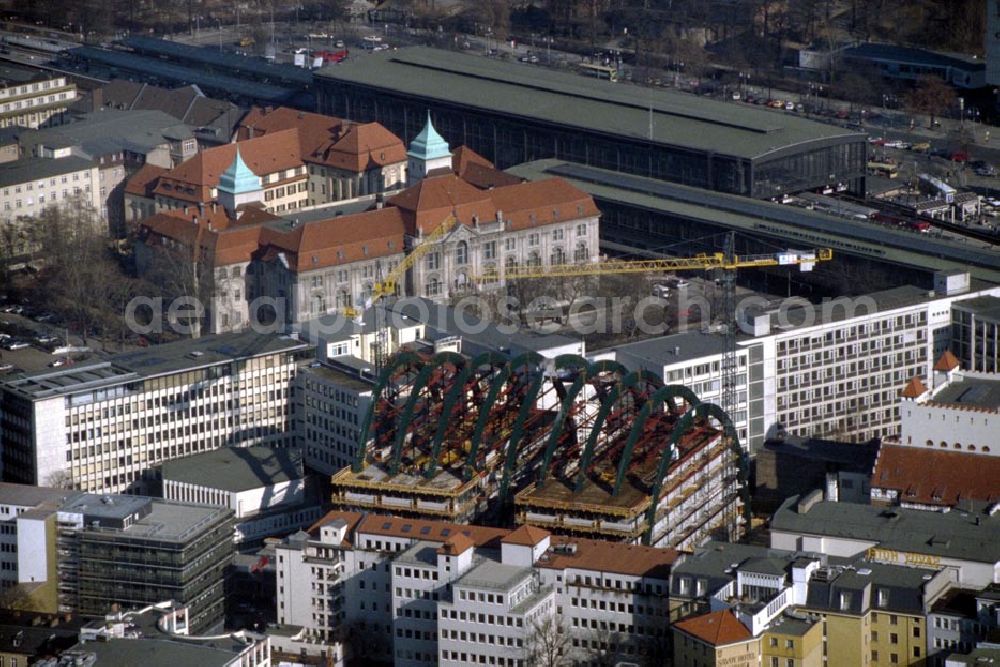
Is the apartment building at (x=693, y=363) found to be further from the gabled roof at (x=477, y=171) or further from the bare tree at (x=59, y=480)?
the gabled roof at (x=477, y=171)

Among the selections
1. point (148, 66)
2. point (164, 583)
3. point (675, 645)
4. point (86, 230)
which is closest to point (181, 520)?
point (164, 583)

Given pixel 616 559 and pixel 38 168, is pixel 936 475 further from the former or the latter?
pixel 38 168

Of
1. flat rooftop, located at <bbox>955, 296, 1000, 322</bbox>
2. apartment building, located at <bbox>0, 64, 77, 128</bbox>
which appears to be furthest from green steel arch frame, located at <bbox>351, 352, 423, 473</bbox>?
apartment building, located at <bbox>0, 64, 77, 128</bbox>

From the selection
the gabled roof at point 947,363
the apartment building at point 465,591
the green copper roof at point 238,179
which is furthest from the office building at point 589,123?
the apartment building at point 465,591

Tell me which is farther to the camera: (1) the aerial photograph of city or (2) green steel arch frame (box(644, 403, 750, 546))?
(2) green steel arch frame (box(644, 403, 750, 546))

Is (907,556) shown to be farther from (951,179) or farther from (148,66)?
(148,66)

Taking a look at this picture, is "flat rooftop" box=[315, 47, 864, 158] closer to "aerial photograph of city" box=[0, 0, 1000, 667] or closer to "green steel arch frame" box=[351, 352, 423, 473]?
"aerial photograph of city" box=[0, 0, 1000, 667]
